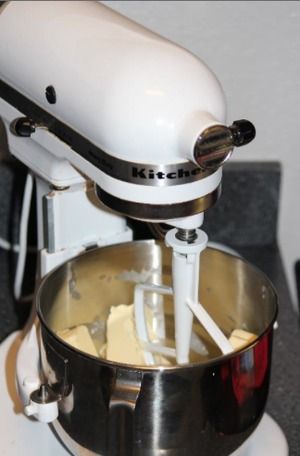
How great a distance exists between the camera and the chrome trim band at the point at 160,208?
65cm

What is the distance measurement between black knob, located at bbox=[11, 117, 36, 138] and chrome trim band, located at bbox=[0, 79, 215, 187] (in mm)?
12

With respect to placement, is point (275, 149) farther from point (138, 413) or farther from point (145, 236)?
point (138, 413)

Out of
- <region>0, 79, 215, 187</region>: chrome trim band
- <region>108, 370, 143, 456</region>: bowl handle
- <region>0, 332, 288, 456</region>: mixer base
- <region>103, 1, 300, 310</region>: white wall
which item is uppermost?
<region>0, 79, 215, 187</region>: chrome trim band

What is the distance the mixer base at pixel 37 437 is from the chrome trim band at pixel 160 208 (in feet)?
0.76

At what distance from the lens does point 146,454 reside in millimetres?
722

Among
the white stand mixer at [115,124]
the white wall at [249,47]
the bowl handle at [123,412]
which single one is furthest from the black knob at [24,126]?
the white wall at [249,47]

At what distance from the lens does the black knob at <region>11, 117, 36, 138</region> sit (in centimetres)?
73

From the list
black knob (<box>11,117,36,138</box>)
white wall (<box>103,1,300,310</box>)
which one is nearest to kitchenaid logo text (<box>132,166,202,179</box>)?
black knob (<box>11,117,36,138</box>)

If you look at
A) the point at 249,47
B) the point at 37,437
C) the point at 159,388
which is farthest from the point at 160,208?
the point at 249,47

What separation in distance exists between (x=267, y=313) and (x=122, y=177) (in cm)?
23

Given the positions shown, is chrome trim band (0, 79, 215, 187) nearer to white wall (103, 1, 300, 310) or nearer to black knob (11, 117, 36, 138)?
black knob (11, 117, 36, 138)

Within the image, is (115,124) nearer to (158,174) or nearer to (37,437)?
(158,174)

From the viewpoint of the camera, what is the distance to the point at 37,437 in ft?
2.69

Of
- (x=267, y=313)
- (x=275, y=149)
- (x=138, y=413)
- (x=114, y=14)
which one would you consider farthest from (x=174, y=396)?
(x=275, y=149)
